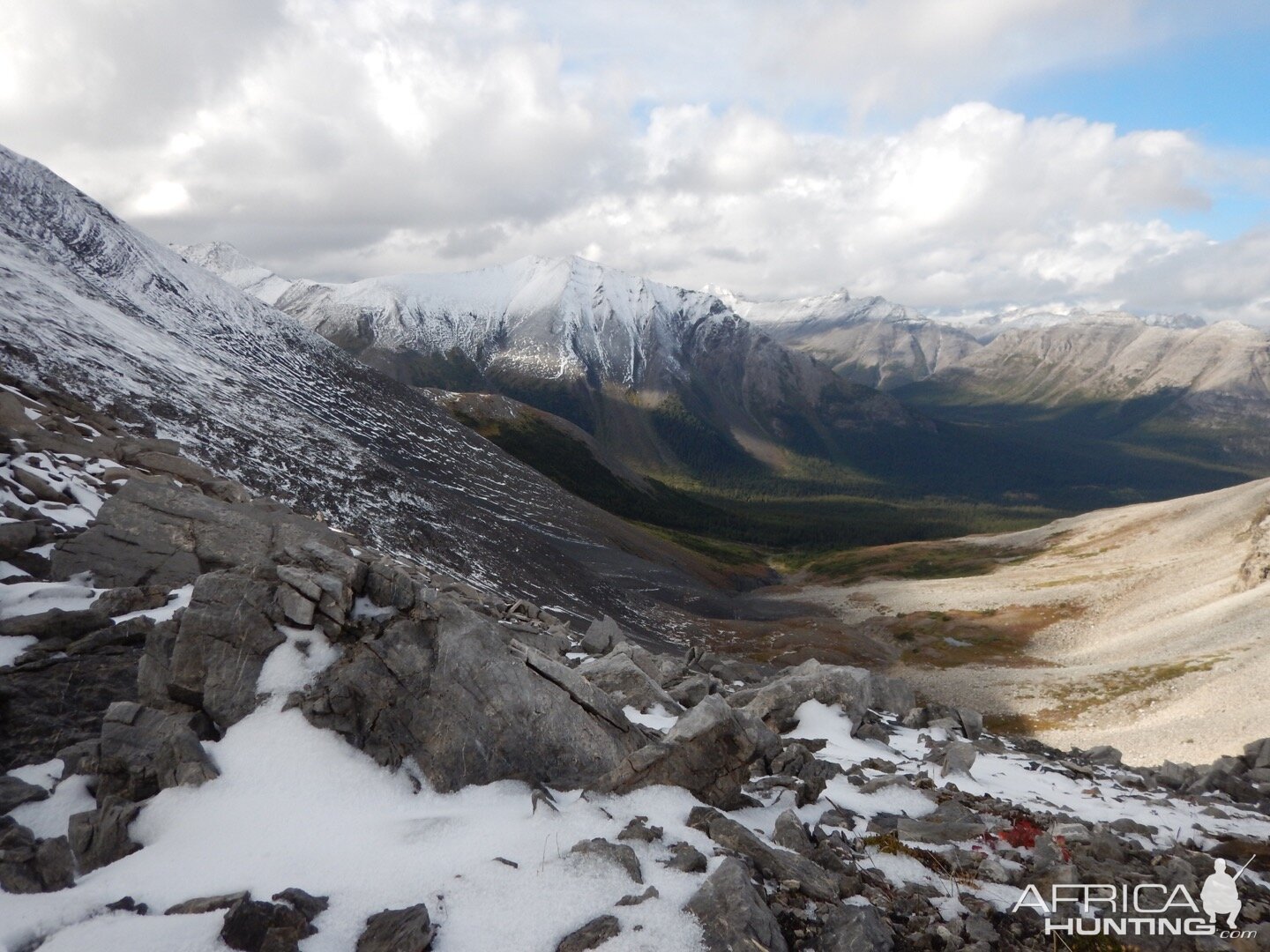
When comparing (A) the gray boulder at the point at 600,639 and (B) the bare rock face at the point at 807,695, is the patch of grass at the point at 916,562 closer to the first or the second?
(A) the gray boulder at the point at 600,639

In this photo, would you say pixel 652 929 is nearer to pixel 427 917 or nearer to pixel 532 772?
pixel 427 917

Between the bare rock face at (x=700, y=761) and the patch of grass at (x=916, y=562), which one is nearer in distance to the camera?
the bare rock face at (x=700, y=761)

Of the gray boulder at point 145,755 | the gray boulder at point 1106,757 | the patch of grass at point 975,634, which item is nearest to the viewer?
the gray boulder at point 145,755

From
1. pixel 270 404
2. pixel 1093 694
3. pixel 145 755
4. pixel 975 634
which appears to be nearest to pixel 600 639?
pixel 145 755

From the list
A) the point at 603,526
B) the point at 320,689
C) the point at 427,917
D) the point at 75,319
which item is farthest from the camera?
→ the point at 603,526

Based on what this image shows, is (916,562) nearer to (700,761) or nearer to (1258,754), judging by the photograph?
(1258,754)

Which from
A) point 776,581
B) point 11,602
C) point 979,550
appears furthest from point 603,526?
point 11,602

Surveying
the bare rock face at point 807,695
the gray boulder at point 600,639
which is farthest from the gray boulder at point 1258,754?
the gray boulder at point 600,639
